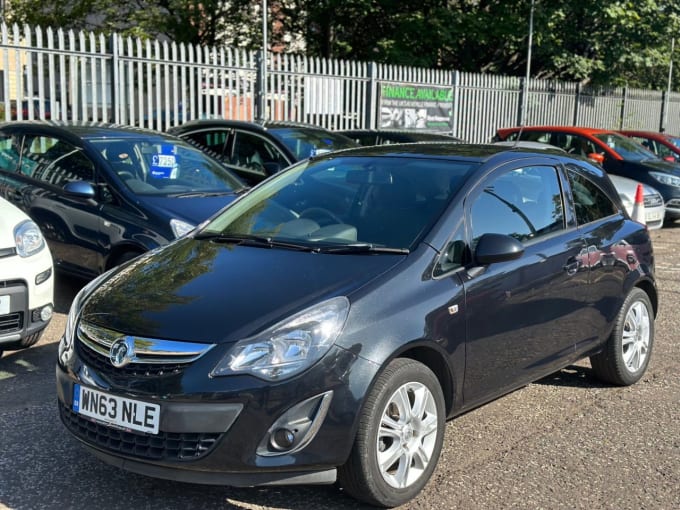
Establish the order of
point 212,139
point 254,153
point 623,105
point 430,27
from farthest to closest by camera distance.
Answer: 1. point 623,105
2. point 430,27
3. point 212,139
4. point 254,153

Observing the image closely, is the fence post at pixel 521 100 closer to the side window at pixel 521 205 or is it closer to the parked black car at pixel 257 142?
the parked black car at pixel 257 142

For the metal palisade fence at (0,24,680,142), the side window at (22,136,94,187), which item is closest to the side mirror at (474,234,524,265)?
the side window at (22,136,94,187)

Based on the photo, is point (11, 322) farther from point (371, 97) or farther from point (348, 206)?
point (371, 97)

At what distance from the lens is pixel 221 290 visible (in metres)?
3.51

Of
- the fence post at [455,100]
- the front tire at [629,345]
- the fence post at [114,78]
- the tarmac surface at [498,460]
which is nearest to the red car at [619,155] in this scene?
the fence post at [455,100]

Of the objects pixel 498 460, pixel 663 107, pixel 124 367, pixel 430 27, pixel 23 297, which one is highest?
pixel 430 27

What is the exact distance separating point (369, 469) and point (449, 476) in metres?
0.68

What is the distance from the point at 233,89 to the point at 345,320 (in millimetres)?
11253

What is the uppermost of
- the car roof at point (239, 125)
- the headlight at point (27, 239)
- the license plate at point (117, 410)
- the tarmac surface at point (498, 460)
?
the car roof at point (239, 125)

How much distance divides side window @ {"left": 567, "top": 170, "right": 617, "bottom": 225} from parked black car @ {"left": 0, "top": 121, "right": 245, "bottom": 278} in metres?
2.99

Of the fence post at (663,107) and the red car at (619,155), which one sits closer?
the red car at (619,155)

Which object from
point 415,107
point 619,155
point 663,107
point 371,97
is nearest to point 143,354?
point 619,155

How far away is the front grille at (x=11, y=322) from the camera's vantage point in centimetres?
483

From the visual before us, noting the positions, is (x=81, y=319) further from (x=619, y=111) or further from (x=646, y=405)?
(x=619, y=111)
